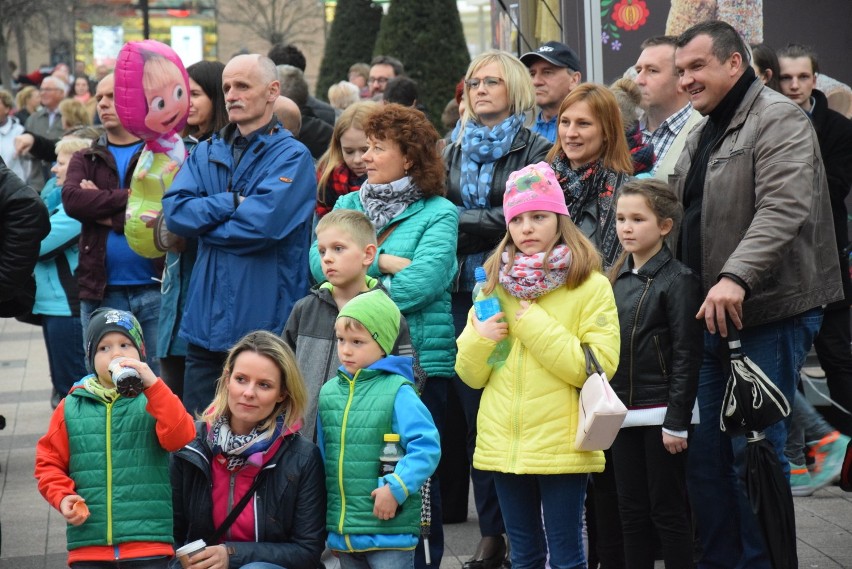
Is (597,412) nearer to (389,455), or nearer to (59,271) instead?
(389,455)

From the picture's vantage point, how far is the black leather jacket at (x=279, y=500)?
14.7ft

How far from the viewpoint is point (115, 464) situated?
4398 millimetres

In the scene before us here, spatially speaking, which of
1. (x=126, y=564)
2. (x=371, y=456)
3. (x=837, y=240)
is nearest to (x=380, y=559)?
(x=371, y=456)

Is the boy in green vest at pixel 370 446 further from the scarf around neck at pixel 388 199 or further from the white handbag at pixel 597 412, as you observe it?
the scarf around neck at pixel 388 199

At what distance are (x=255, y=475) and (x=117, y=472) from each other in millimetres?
480

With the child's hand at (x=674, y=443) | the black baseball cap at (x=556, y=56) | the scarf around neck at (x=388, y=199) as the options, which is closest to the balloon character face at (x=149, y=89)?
the scarf around neck at (x=388, y=199)

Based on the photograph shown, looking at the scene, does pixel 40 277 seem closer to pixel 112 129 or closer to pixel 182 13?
pixel 112 129

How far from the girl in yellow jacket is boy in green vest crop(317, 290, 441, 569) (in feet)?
0.97

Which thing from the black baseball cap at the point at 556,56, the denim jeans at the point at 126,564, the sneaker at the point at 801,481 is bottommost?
the sneaker at the point at 801,481

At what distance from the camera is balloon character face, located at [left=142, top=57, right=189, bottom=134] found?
6.16 m

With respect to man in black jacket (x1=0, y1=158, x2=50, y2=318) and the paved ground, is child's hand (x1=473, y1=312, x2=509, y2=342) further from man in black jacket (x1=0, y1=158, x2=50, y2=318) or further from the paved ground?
man in black jacket (x1=0, y1=158, x2=50, y2=318)

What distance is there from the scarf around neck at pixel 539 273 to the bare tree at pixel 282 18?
3898 centimetres

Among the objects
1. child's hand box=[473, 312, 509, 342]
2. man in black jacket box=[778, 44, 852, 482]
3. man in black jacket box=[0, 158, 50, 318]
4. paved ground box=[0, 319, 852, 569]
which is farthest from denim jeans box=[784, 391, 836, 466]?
man in black jacket box=[0, 158, 50, 318]

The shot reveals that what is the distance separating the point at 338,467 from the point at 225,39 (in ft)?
183
